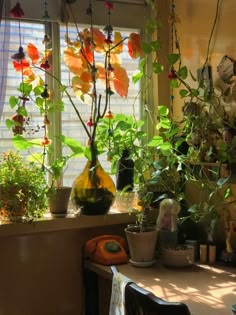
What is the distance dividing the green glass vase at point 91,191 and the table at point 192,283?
26cm

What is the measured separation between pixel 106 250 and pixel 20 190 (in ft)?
1.53

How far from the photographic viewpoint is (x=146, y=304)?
58.1 inches

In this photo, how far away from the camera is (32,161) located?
231cm

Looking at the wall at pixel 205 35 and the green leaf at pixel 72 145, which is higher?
the wall at pixel 205 35

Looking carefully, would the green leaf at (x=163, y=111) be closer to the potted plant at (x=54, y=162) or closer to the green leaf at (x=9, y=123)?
the potted plant at (x=54, y=162)

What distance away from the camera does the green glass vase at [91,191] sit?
7.60ft

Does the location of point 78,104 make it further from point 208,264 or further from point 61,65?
point 208,264

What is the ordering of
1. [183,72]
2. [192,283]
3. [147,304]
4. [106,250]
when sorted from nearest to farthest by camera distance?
[147,304]
[192,283]
[106,250]
[183,72]

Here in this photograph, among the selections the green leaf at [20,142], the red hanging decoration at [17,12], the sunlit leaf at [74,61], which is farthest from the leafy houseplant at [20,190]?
the red hanging decoration at [17,12]

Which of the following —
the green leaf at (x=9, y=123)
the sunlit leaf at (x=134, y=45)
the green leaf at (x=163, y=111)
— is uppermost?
the sunlit leaf at (x=134, y=45)

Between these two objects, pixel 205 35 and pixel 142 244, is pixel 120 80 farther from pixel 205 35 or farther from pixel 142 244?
pixel 142 244

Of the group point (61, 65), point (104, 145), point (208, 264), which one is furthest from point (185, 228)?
point (61, 65)

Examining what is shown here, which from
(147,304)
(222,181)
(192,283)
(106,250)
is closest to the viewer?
(147,304)

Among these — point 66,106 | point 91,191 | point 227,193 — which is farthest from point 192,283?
point 66,106
